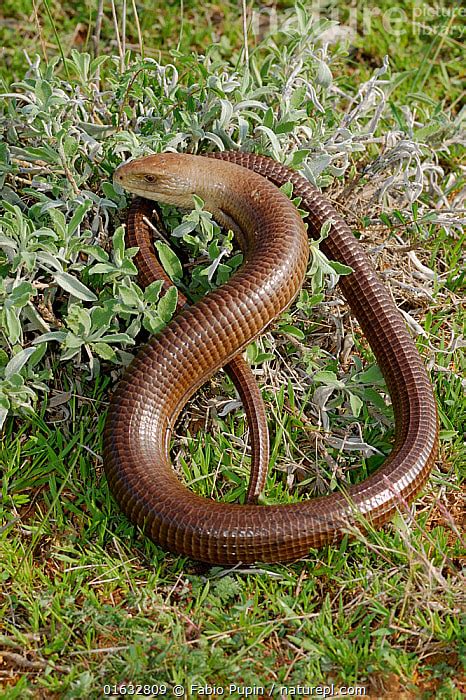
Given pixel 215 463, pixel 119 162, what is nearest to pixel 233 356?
pixel 215 463

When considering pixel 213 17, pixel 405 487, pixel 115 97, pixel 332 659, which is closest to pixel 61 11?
pixel 213 17

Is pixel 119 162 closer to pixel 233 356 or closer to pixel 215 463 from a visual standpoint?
pixel 233 356

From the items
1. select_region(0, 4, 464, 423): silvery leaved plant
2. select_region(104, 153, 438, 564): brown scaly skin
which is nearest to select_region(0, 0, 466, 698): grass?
select_region(0, 4, 464, 423): silvery leaved plant

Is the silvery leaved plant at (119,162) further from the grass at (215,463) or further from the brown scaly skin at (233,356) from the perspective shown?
the brown scaly skin at (233,356)

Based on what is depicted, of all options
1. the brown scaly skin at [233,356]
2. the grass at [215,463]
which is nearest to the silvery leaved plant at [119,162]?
the grass at [215,463]

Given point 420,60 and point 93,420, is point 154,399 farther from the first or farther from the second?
point 420,60
